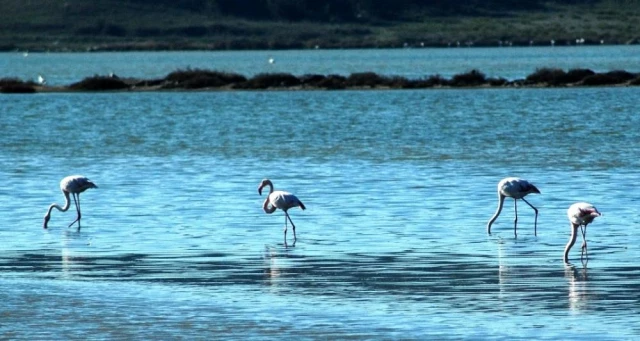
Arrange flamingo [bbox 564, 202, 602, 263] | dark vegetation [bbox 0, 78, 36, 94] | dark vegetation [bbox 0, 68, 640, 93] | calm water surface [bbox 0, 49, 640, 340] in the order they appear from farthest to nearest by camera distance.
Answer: dark vegetation [bbox 0, 78, 36, 94] < dark vegetation [bbox 0, 68, 640, 93] < flamingo [bbox 564, 202, 602, 263] < calm water surface [bbox 0, 49, 640, 340]

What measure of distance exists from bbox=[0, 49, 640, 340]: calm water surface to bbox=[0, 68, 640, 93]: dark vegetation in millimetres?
28561

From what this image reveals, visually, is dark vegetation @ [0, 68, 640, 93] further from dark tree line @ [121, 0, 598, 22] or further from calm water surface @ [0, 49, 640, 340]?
dark tree line @ [121, 0, 598, 22]

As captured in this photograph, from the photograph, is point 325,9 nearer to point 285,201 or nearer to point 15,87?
point 15,87

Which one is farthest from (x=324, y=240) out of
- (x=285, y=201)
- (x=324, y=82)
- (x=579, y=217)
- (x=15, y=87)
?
(x=15, y=87)

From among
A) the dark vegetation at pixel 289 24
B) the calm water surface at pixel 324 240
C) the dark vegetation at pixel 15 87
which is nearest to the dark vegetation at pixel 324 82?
the dark vegetation at pixel 15 87

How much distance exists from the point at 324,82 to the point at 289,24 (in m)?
109

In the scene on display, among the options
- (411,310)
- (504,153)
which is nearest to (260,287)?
(411,310)

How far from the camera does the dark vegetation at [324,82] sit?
239ft

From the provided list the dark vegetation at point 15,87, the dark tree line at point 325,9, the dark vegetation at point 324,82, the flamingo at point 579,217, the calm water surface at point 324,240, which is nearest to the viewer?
the calm water surface at point 324,240

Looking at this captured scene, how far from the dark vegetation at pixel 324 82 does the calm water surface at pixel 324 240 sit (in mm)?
28561

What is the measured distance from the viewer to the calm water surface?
13062 millimetres

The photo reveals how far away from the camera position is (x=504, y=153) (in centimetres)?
3516

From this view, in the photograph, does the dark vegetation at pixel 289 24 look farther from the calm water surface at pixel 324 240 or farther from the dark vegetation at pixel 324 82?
the calm water surface at pixel 324 240

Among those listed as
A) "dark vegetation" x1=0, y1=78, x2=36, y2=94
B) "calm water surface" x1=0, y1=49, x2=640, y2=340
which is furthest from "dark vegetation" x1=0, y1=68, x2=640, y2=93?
"calm water surface" x1=0, y1=49, x2=640, y2=340
